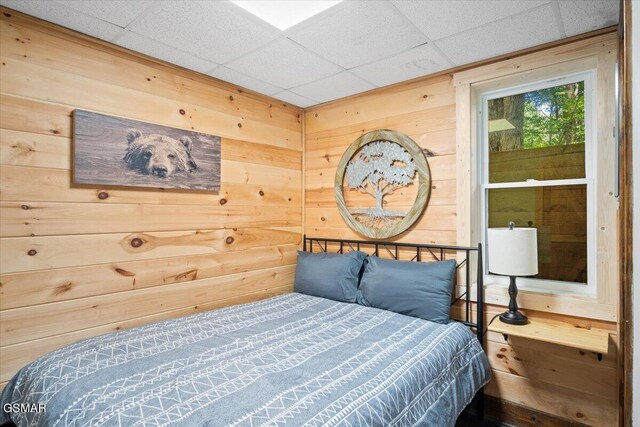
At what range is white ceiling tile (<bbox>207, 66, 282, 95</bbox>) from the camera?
2564mm

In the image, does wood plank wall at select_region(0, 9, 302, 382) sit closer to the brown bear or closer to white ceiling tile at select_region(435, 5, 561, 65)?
the brown bear

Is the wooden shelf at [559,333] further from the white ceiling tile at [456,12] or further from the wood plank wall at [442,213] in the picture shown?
the white ceiling tile at [456,12]

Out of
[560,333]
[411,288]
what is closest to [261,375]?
[411,288]

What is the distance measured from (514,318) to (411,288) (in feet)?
2.07

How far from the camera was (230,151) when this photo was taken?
2.81 meters

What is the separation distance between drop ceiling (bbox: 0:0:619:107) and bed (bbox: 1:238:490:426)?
1.73 meters

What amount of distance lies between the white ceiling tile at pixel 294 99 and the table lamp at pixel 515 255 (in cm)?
198

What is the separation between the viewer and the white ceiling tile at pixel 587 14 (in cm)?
173

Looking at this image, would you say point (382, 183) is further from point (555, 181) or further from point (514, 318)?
point (514, 318)

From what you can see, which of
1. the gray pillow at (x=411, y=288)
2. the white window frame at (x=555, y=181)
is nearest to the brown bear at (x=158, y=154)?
the gray pillow at (x=411, y=288)

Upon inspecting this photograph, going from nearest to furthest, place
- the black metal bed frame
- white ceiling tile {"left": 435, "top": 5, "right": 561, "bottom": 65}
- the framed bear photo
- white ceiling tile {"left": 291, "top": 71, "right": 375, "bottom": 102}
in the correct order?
white ceiling tile {"left": 435, "top": 5, "right": 561, "bottom": 65}
the framed bear photo
the black metal bed frame
white ceiling tile {"left": 291, "top": 71, "right": 375, "bottom": 102}

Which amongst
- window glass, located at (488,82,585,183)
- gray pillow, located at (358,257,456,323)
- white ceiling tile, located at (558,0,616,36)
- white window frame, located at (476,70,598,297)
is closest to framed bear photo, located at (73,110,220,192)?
gray pillow, located at (358,257,456,323)

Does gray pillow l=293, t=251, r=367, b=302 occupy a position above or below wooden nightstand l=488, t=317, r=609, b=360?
above

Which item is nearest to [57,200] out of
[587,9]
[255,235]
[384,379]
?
[255,235]
